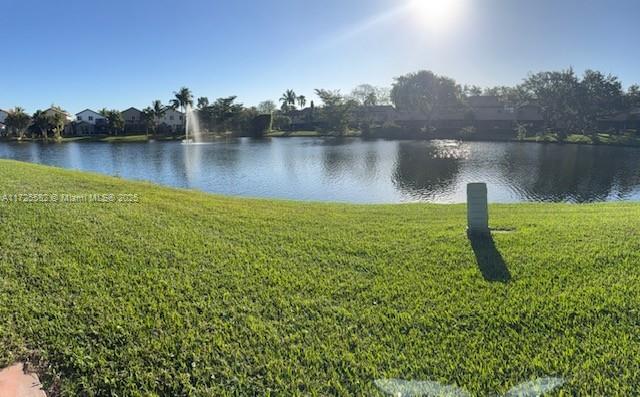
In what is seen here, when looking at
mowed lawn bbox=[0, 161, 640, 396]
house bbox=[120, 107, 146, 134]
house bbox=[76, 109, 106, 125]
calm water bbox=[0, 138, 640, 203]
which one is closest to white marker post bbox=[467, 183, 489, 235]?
mowed lawn bbox=[0, 161, 640, 396]

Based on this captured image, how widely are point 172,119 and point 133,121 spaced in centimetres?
684

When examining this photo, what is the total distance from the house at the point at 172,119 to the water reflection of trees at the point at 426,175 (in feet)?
173

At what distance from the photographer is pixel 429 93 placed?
59.5 m

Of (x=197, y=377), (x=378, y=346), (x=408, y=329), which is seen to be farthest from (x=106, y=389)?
(x=408, y=329)

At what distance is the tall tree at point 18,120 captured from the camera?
54.5 metres

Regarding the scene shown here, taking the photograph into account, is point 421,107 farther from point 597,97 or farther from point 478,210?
point 478,210

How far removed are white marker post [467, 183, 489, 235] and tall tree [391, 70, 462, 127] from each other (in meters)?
56.6

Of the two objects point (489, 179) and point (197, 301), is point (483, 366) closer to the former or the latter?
point (197, 301)

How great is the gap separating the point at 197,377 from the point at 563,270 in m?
3.76

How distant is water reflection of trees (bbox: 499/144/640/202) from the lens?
52.5 ft

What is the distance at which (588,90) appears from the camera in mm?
51875

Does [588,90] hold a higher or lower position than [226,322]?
higher

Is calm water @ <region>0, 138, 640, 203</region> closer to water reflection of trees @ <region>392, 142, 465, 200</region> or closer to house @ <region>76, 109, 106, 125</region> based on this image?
water reflection of trees @ <region>392, 142, 465, 200</region>

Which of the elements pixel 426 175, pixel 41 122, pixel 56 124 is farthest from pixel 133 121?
pixel 426 175
